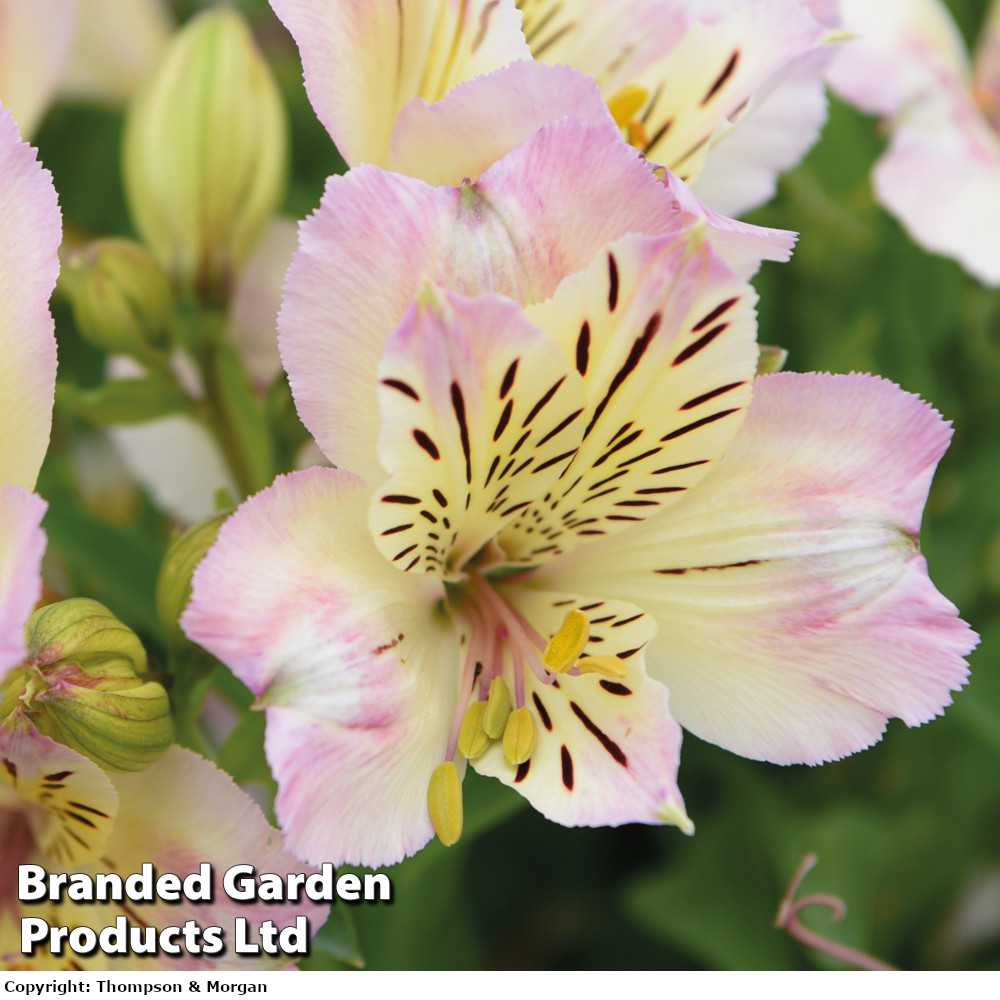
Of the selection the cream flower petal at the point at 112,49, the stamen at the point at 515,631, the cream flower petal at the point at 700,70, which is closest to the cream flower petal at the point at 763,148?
the cream flower petal at the point at 700,70

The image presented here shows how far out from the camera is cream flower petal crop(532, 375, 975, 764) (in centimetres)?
48

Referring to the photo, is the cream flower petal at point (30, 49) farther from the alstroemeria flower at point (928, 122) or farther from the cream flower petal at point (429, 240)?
the alstroemeria flower at point (928, 122)

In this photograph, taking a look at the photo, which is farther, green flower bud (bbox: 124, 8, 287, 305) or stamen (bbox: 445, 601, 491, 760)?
green flower bud (bbox: 124, 8, 287, 305)

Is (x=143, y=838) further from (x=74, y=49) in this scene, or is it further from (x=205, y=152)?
(x=74, y=49)

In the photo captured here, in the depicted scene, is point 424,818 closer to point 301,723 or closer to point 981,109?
point 301,723

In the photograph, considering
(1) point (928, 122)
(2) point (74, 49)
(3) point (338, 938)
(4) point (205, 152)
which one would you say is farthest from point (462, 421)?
(2) point (74, 49)

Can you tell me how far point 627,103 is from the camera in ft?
1.91

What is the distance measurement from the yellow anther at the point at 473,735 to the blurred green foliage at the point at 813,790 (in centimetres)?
31

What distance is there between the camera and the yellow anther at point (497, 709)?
49cm

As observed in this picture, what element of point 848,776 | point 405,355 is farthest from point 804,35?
point 848,776

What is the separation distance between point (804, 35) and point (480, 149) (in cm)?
19

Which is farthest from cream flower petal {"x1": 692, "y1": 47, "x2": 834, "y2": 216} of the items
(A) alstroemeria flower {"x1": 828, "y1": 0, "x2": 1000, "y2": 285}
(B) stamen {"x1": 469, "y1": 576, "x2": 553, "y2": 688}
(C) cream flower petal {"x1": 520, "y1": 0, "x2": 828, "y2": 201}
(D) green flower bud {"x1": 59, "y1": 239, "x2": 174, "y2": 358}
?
(D) green flower bud {"x1": 59, "y1": 239, "x2": 174, "y2": 358}

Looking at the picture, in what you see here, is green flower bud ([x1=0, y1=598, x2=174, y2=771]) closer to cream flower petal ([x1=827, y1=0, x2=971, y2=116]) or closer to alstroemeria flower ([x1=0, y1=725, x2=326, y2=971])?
alstroemeria flower ([x1=0, y1=725, x2=326, y2=971])

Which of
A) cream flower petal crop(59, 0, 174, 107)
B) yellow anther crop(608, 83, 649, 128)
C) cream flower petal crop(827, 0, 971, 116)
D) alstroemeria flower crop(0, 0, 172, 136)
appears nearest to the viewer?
yellow anther crop(608, 83, 649, 128)
